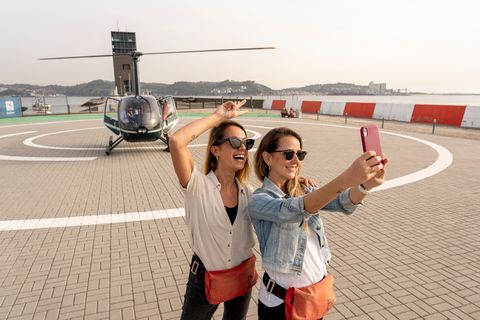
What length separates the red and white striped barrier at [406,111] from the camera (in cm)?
1881

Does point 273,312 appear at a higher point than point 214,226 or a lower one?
lower

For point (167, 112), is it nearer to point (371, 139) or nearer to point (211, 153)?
point (211, 153)

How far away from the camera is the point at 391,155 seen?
10945 mm

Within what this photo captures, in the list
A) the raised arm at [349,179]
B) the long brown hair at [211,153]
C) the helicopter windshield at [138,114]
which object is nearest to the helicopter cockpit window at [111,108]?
the helicopter windshield at [138,114]

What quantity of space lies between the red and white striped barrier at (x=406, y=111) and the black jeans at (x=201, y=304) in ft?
59.9

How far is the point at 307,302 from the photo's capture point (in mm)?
1808

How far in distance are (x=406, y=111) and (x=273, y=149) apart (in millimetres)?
22945

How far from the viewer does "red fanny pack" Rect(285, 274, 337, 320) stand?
180 cm

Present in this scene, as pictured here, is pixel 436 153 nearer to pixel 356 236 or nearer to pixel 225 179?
pixel 356 236

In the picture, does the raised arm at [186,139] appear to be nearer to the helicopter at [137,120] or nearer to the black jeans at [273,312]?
the black jeans at [273,312]

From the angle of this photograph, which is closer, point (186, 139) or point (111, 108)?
point (186, 139)

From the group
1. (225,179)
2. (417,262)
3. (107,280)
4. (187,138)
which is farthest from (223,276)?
(417,262)

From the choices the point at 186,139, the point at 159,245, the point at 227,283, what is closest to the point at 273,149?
the point at 186,139

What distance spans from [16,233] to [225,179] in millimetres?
4805
